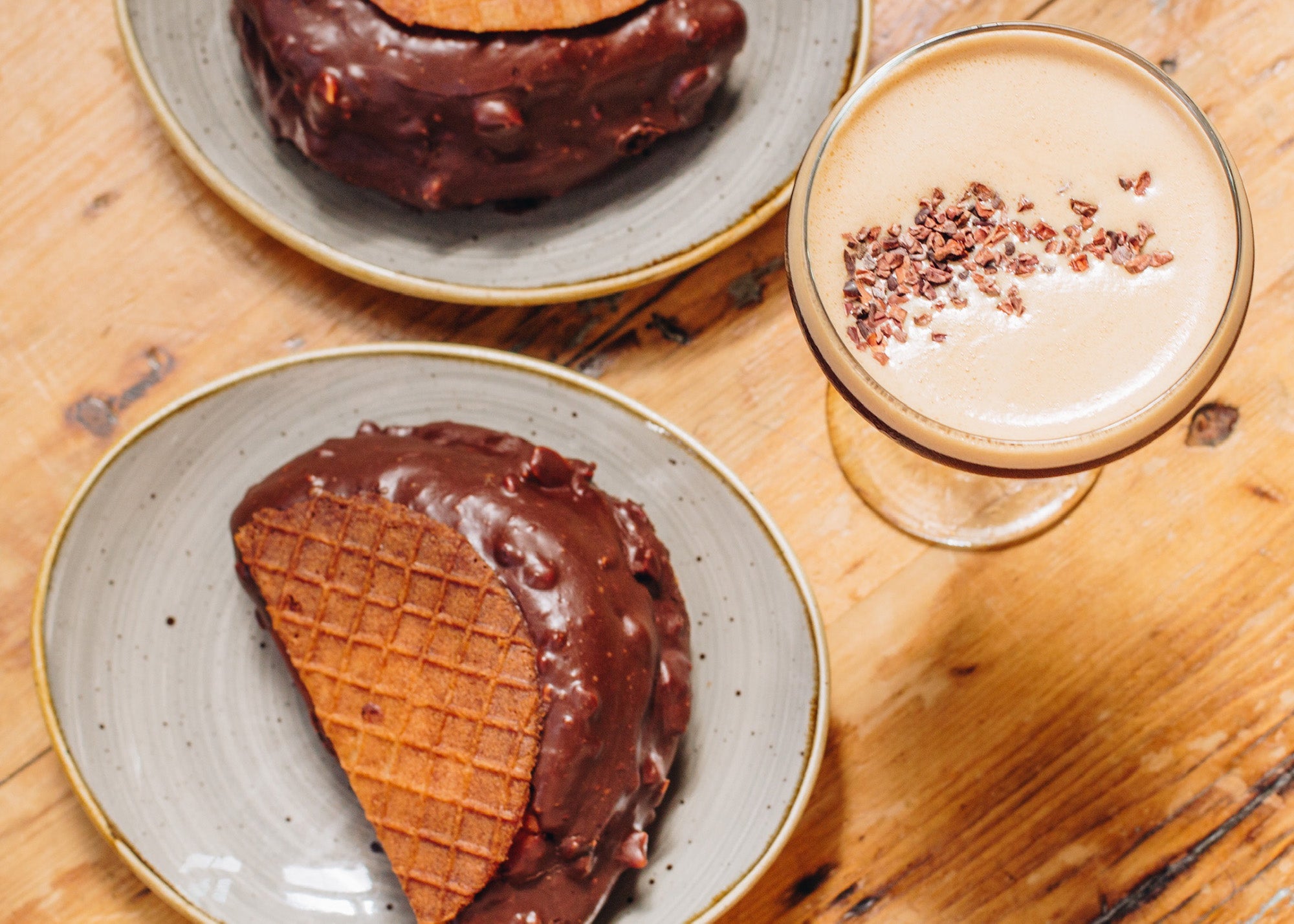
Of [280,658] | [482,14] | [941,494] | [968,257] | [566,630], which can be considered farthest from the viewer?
[941,494]

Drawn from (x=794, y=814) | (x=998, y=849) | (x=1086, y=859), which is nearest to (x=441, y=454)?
(x=794, y=814)

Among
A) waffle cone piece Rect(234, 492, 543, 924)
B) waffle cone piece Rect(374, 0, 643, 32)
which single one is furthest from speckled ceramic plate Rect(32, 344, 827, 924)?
waffle cone piece Rect(374, 0, 643, 32)

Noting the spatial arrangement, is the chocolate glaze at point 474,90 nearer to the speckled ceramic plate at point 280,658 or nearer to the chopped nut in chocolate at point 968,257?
the speckled ceramic plate at point 280,658

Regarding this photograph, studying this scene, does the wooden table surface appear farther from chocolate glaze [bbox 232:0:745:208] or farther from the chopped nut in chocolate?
the chopped nut in chocolate

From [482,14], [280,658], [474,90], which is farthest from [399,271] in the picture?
[280,658]

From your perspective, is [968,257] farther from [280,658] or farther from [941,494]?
[280,658]
